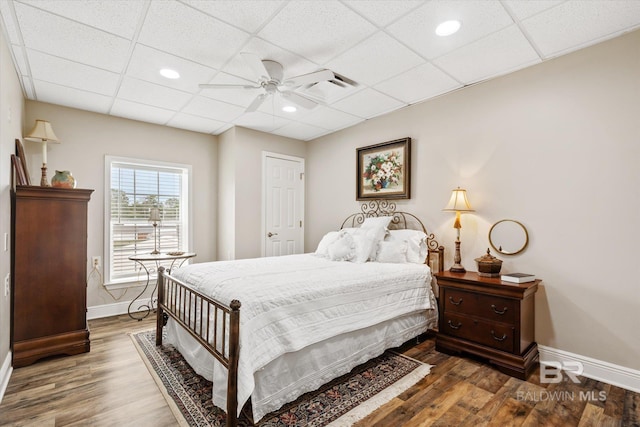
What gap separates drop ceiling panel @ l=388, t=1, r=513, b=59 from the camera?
2.04 m

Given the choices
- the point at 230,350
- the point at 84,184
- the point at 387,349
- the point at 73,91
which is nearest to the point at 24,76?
the point at 73,91

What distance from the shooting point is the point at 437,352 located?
2947 millimetres

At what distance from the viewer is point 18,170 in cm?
278

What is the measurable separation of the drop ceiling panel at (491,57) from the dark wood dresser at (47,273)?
362 cm

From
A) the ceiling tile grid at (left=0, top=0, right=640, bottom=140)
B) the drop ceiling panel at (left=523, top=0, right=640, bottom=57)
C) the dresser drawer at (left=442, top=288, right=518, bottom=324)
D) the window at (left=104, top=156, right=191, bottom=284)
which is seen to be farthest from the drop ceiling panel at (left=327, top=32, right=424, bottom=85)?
the window at (left=104, top=156, right=191, bottom=284)

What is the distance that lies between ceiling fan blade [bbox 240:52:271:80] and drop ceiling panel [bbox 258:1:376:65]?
0.55 feet

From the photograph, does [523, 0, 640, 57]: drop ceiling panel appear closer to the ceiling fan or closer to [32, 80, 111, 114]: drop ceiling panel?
the ceiling fan

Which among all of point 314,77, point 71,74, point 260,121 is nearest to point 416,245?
point 314,77

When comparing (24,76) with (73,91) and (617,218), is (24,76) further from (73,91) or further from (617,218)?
(617,218)

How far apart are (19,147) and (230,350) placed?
293cm

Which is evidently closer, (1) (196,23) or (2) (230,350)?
(2) (230,350)

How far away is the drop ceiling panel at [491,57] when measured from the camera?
7.92 ft

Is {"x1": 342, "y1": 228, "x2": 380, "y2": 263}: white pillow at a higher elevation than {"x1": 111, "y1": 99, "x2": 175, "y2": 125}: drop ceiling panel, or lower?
lower

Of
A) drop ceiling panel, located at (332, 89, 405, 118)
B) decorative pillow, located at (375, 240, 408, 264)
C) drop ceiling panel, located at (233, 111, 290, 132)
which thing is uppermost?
drop ceiling panel, located at (332, 89, 405, 118)
